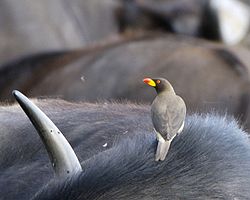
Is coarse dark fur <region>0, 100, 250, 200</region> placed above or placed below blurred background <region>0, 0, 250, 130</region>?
above

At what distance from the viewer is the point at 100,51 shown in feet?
15.0

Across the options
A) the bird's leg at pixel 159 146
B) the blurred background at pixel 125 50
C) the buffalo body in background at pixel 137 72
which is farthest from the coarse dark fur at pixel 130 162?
the buffalo body in background at pixel 137 72

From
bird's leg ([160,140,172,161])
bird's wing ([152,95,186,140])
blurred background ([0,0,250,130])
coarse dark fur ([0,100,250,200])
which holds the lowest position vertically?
blurred background ([0,0,250,130])

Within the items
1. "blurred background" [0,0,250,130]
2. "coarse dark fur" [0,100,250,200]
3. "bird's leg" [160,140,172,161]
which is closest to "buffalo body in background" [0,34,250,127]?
"blurred background" [0,0,250,130]

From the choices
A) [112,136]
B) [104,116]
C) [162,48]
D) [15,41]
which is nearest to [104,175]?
[112,136]

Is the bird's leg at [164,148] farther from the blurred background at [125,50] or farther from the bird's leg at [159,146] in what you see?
the blurred background at [125,50]

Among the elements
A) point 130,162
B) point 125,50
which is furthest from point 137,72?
point 130,162

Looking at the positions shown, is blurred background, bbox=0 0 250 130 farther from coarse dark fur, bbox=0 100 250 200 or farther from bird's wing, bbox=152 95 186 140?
bird's wing, bbox=152 95 186 140

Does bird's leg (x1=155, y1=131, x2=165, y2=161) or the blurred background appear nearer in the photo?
bird's leg (x1=155, y1=131, x2=165, y2=161)

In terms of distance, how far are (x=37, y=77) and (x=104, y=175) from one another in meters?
3.01

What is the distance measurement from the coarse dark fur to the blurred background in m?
1.55

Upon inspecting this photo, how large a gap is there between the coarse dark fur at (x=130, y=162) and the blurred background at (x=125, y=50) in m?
1.55

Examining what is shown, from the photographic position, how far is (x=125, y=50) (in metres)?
4.51

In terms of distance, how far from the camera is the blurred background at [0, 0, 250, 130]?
4.15 metres
